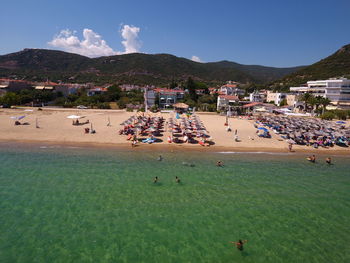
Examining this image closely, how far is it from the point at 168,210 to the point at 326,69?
11263 cm

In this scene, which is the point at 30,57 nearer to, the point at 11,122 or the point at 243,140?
the point at 11,122

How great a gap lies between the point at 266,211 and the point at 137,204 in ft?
23.2

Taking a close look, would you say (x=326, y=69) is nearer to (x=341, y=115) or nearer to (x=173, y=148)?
(x=341, y=115)

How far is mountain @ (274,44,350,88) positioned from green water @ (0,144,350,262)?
85841 mm

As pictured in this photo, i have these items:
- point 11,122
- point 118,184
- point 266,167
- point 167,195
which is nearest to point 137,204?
point 167,195

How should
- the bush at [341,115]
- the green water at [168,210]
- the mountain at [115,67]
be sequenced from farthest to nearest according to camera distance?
the mountain at [115,67], the bush at [341,115], the green water at [168,210]

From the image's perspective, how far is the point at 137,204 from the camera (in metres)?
11.5

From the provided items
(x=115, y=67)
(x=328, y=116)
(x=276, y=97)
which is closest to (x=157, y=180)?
(x=328, y=116)

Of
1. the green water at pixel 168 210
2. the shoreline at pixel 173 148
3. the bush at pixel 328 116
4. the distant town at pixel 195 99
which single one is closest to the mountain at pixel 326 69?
the distant town at pixel 195 99

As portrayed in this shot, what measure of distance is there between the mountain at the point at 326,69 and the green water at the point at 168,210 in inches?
3380

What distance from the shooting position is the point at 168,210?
11086mm

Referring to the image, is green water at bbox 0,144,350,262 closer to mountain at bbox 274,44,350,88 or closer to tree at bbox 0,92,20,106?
tree at bbox 0,92,20,106

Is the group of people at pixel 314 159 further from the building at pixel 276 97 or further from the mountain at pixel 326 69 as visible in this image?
the mountain at pixel 326 69

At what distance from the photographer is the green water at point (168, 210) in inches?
335
